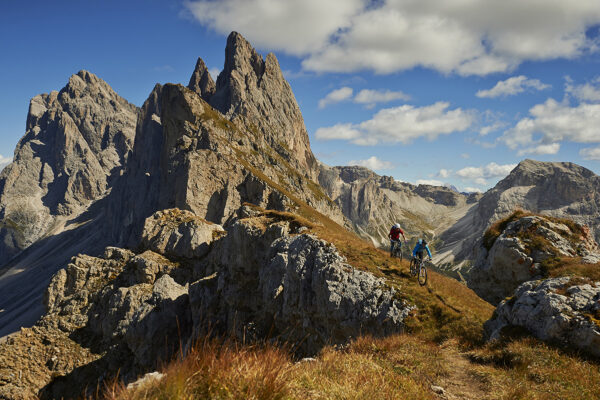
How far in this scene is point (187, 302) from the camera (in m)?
39.1

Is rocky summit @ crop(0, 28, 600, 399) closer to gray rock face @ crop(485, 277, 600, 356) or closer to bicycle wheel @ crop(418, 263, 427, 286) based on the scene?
gray rock face @ crop(485, 277, 600, 356)

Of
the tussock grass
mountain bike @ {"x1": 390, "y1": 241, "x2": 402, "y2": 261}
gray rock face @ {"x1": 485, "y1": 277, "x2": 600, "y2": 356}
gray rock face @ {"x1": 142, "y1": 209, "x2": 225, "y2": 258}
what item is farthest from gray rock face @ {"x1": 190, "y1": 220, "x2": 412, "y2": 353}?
the tussock grass

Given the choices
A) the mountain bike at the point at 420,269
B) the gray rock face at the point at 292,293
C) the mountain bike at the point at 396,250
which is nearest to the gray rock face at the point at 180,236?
the gray rock face at the point at 292,293

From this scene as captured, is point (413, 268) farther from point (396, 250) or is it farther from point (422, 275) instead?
point (396, 250)

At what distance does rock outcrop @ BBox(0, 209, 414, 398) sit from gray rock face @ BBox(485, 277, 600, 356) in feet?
20.8

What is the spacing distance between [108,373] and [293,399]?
38955 mm

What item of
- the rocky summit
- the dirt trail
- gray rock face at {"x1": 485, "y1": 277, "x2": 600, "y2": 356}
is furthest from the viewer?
gray rock face at {"x1": 485, "y1": 277, "x2": 600, "y2": 356}

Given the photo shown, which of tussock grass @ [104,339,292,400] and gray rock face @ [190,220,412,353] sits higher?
tussock grass @ [104,339,292,400]

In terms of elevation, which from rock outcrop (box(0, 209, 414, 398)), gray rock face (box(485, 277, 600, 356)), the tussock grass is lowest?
rock outcrop (box(0, 209, 414, 398))

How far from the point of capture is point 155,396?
452cm

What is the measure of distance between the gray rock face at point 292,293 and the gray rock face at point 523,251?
1004cm

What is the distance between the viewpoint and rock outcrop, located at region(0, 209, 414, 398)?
23.9 m

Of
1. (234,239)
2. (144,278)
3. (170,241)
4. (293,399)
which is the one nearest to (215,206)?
(170,241)

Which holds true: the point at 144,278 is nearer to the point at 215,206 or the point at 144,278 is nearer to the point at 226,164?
the point at 215,206
